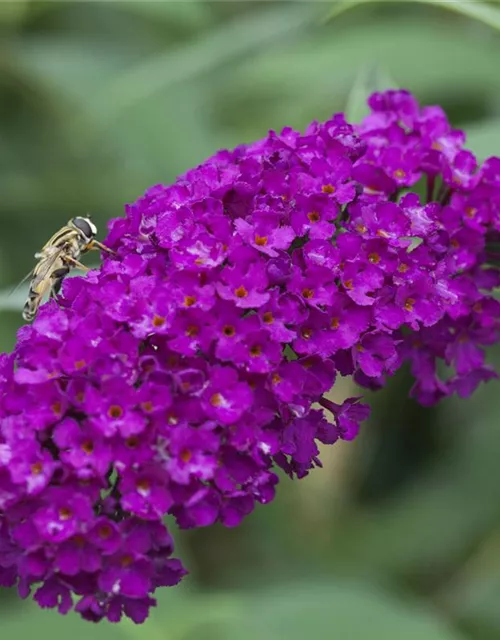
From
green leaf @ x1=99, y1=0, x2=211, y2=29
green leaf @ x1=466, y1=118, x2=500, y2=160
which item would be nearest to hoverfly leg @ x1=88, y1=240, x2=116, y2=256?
green leaf @ x1=466, y1=118, x2=500, y2=160

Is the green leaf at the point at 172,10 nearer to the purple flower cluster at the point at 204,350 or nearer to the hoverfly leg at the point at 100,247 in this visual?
the purple flower cluster at the point at 204,350

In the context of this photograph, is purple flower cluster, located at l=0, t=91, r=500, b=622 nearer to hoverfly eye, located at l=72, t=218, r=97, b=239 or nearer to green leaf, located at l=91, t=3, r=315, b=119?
hoverfly eye, located at l=72, t=218, r=97, b=239

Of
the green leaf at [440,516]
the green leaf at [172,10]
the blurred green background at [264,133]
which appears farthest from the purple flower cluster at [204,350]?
the green leaf at [440,516]

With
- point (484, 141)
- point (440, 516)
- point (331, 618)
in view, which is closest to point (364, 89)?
point (484, 141)

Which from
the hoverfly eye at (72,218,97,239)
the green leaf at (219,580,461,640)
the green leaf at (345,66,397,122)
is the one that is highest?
the green leaf at (345,66,397,122)

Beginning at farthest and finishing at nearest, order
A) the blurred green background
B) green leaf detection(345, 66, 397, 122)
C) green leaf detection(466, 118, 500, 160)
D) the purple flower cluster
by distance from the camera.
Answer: the blurred green background, green leaf detection(345, 66, 397, 122), green leaf detection(466, 118, 500, 160), the purple flower cluster

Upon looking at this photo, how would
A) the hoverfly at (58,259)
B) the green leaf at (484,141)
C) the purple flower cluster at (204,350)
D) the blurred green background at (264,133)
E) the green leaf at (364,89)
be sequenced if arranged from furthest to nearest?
the blurred green background at (264,133), the green leaf at (364,89), the green leaf at (484,141), the hoverfly at (58,259), the purple flower cluster at (204,350)
